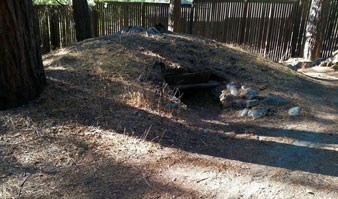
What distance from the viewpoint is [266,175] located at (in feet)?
10.2

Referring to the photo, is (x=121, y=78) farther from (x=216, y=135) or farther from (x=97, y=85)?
(x=216, y=135)

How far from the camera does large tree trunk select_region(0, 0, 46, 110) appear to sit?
3.55 m

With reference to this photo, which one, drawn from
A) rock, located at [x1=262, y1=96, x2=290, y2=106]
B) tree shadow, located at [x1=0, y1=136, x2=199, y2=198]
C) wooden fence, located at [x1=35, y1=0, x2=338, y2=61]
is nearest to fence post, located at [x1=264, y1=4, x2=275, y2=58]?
wooden fence, located at [x1=35, y1=0, x2=338, y2=61]

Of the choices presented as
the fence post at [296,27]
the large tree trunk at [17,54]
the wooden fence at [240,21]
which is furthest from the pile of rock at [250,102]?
the fence post at [296,27]

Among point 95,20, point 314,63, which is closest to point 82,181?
point 95,20

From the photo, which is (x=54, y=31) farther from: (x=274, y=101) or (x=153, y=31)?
(x=274, y=101)

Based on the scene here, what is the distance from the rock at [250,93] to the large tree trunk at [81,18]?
4.80 meters

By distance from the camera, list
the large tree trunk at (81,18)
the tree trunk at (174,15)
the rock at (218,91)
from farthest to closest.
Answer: the tree trunk at (174,15), the large tree trunk at (81,18), the rock at (218,91)

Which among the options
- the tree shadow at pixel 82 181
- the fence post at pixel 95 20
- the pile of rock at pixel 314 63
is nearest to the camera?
the tree shadow at pixel 82 181

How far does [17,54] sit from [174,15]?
23.8 feet

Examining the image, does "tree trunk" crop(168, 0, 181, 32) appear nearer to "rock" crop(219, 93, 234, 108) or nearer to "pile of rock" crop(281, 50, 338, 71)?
"pile of rock" crop(281, 50, 338, 71)

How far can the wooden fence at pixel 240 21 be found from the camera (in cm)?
1023

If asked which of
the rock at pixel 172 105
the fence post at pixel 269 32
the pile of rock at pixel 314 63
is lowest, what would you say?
the pile of rock at pixel 314 63

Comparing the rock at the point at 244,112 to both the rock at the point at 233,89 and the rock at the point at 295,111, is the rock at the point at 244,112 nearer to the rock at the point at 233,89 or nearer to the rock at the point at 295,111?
the rock at the point at 233,89
